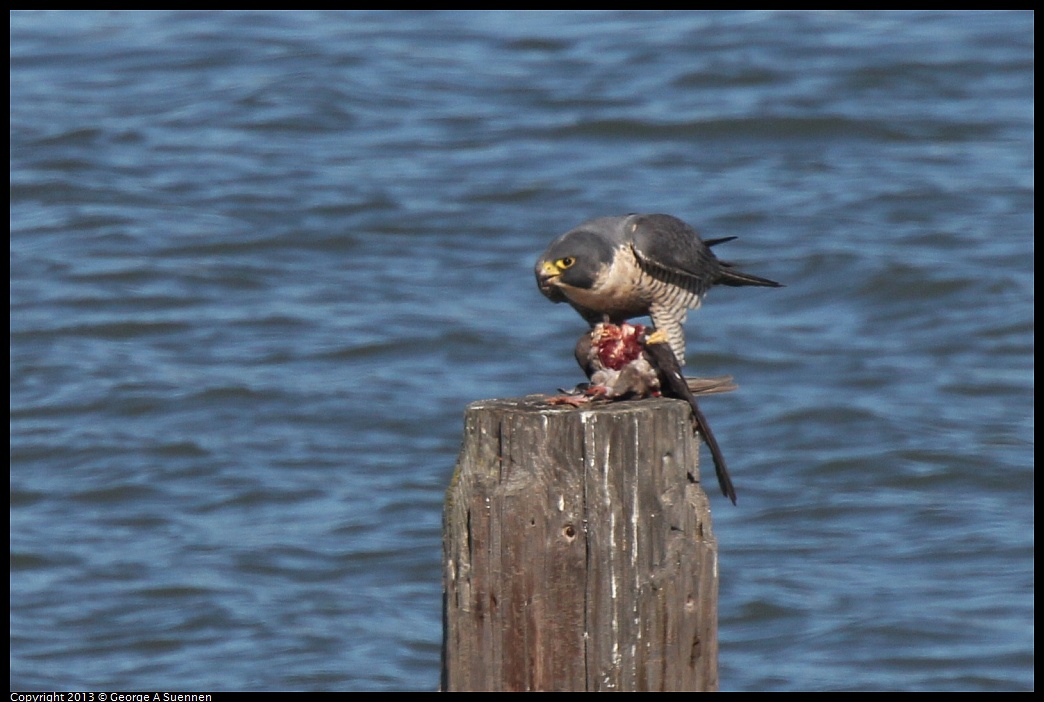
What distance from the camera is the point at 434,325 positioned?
1209cm

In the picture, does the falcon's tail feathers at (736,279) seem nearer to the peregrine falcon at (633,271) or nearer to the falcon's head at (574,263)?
the peregrine falcon at (633,271)

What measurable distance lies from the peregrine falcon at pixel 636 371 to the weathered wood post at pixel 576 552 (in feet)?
0.90

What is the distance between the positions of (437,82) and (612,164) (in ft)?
10.5

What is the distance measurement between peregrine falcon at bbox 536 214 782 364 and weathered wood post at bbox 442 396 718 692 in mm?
968

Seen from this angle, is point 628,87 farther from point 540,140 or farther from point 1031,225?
point 1031,225

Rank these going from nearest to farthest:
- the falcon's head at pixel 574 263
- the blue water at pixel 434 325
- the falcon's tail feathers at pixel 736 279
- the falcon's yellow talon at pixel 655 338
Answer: the falcon's yellow talon at pixel 655 338 → the falcon's head at pixel 574 263 → the falcon's tail feathers at pixel 736 279 → the blue water at pixel 434 325

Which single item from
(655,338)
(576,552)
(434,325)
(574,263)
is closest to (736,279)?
(574,263)

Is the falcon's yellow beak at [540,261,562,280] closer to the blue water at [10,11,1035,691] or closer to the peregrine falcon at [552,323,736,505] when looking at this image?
the peregrine falcon at [552,323,736,505]

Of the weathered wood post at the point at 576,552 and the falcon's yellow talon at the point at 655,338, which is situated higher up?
the falcon's yellow talon at the point at 655,338

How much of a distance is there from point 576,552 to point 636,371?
655 millimetres

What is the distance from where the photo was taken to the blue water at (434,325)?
847 centimetres

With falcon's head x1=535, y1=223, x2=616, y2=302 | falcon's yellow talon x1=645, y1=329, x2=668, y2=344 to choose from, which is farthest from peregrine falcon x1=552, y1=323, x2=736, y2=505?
falcon's head x1=535, y1=223, x2=616, y2=302

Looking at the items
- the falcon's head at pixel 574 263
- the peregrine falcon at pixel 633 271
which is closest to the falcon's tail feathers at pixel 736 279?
the peregrine falcon at pixel 633 271

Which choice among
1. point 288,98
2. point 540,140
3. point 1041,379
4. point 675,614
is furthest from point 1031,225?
point 675,614
